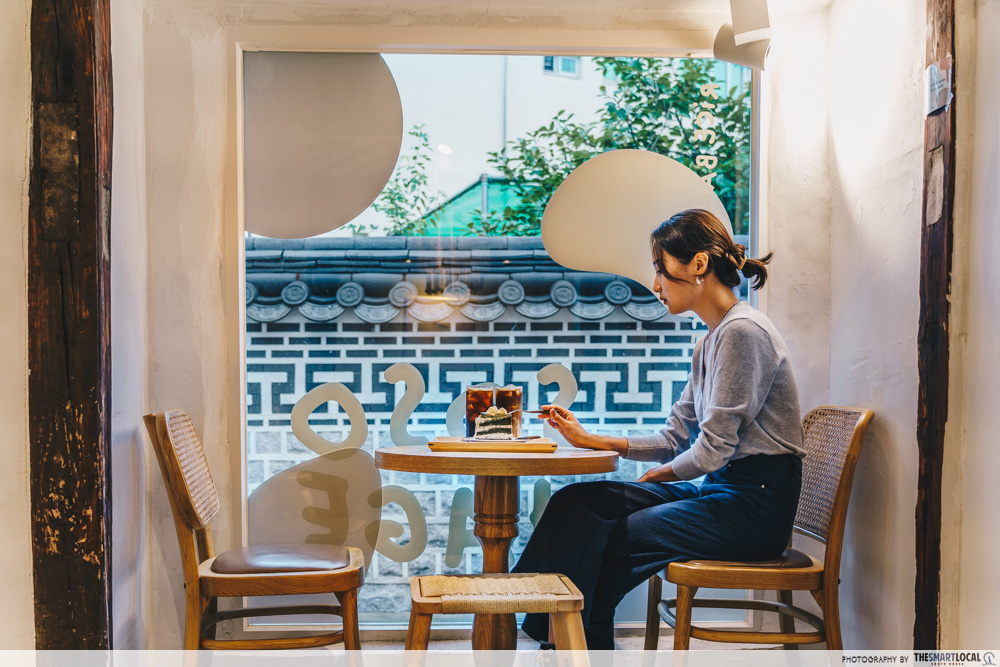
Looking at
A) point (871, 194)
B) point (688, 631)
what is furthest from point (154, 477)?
point (871, 194)

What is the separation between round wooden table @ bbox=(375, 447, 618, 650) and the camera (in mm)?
2072

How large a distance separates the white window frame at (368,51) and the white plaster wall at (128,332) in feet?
0.95

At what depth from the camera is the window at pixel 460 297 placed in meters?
2.88

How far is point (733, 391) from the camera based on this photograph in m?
2.16

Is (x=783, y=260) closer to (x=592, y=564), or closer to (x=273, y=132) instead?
(x=592, y=564)

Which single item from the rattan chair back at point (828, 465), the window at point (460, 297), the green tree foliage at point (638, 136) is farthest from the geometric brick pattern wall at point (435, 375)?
the rattan chair back at point (828, 465)

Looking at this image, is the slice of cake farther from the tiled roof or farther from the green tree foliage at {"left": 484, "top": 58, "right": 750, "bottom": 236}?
the green tree foliage at {"left": 484, "top": 58, "right": 750, "bottom": 236}

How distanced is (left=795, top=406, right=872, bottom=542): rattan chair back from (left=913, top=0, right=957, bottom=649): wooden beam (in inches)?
7.1

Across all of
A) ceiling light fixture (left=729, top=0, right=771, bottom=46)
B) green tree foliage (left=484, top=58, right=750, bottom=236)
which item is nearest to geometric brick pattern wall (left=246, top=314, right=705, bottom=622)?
green tree foliage (left=484, top=58, right=750, bottom=236)

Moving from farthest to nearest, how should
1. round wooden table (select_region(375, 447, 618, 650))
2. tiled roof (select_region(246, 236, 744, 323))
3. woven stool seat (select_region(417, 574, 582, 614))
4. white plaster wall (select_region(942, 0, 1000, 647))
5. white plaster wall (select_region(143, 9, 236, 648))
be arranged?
tiled roof (select_region(246, 236, 744, 323)), white plaster wall (select_region(143, 9, 236, 648)), round wooden table (select_region(375, 447, 618, 650)), white plaster wall (select_region(942, 0, 1000, 647)), woven stool seat (select_region(417, 574, 582, 614))

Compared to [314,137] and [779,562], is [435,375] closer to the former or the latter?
[314,137]

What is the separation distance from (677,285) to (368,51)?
143cm

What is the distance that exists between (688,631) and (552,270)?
1.34 meters

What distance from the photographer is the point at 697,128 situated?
2.94 metres
